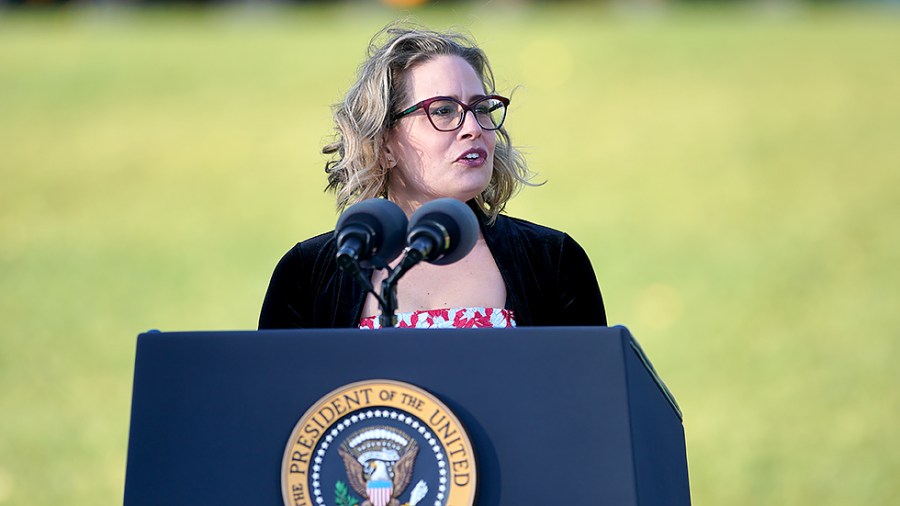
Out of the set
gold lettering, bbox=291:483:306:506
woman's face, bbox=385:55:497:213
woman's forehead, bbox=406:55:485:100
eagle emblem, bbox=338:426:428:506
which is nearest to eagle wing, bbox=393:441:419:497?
eagle emblem, bbox=338:426:428:506

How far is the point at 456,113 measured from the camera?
9.87 feet

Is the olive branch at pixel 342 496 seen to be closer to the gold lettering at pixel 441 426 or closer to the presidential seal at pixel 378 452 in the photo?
the presidential seal at pixel 378 452

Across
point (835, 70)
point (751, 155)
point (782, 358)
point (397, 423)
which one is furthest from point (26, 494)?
point (835, 70)

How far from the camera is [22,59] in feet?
57.9

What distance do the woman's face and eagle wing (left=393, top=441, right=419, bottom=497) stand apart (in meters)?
0.96

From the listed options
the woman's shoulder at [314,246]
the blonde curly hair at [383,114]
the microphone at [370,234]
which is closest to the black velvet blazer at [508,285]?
the woman's shoulder at [314,246]

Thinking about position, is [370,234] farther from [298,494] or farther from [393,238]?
[298,494]

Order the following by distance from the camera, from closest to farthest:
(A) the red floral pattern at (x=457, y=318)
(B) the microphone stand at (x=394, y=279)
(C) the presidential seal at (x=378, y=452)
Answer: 1. (C) the presidential seal at (x=378, y=452)
2. (B) the microphone stand at (x=394, y=279)
3. (A) the red floral pattern at (x=457, y=318)

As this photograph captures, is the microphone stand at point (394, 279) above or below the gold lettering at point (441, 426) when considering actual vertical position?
above

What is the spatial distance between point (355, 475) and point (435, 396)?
173mm

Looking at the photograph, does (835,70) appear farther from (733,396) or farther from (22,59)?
(22,59)

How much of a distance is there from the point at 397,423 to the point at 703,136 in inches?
480

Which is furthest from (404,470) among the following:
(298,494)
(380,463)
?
(298,494)

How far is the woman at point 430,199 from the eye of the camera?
3.01 m
